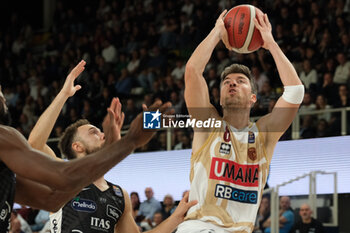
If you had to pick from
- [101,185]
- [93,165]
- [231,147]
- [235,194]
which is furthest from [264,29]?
[93,165]

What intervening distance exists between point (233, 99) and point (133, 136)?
239 centimetres

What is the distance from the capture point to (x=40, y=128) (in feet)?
15.5

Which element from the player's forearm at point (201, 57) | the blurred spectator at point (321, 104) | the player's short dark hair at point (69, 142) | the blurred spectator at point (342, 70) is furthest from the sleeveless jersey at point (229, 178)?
the blurred spectator at point (342, 70)

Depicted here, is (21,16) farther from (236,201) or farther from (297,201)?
(236,201)

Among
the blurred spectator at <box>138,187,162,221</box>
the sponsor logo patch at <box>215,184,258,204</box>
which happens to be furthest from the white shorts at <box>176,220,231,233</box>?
the blurred spectator at <box>138,187,162,221</box>

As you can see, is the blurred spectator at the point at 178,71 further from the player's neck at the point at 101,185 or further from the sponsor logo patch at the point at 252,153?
the sponsor logo patch at the point at 252,153

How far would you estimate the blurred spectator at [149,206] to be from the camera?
10.5 meters

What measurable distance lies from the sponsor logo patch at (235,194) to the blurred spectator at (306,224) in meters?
3.72

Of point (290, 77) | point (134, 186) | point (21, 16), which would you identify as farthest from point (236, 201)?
point (21, 16)

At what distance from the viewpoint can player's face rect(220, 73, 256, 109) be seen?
16.6 ft

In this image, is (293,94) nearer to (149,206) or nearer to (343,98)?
(343,98)

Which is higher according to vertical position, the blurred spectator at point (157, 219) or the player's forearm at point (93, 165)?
the blurred spectator at point (157, 219)

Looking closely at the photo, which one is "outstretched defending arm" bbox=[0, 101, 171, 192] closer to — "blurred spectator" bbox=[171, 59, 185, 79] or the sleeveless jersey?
the sleeveless jersey

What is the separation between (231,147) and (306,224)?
3.83m
